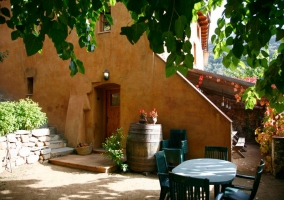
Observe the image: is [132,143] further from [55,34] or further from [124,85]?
[55,34]

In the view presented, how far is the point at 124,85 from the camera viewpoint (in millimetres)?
7539

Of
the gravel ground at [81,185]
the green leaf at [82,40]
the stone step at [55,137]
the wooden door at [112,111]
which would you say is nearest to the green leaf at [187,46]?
the green leaf at [82,40]

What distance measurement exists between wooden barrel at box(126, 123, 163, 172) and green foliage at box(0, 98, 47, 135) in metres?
3.21

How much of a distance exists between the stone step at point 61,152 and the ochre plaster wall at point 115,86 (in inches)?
13.4

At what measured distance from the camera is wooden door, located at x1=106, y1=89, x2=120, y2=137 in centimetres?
846

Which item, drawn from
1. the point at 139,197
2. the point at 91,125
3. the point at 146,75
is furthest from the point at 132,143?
the point at 91,125

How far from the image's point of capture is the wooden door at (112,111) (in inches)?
333

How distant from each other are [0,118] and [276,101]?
6.49 meters

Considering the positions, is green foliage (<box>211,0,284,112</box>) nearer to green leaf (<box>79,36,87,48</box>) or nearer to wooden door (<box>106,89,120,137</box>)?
green leaf (<box>79,36,87,48</box>)

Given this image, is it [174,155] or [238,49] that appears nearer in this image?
[238,49]

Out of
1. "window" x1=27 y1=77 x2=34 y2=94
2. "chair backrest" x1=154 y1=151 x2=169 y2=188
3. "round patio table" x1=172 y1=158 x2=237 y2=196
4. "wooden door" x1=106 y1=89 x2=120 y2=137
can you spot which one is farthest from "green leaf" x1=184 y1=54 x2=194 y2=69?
"window" x1=27 y1=77 x2=34 y2=94

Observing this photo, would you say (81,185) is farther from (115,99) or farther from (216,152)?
(115,99)

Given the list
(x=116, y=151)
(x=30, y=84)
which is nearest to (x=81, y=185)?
(x=116, y=151)

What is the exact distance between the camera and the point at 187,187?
8.30ft
